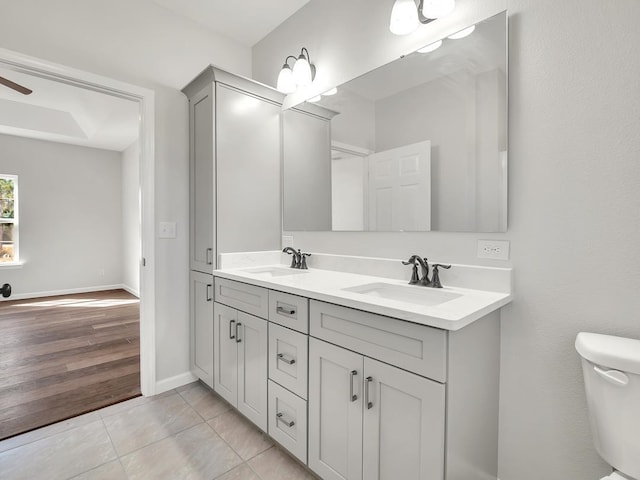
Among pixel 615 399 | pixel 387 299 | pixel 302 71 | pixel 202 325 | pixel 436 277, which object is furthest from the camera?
pixel 202 325

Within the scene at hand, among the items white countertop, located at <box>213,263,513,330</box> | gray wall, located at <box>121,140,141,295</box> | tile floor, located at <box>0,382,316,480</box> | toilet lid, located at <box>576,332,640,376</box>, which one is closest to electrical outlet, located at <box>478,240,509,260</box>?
white countertop, located at <box>213,263,513,330</box>

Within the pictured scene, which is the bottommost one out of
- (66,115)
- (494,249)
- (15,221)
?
(494,249)

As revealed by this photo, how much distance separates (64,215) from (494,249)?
6.50 meters

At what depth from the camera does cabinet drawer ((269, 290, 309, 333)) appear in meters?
1.44

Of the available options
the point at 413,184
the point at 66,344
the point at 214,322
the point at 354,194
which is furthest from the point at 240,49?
the point at 66,344

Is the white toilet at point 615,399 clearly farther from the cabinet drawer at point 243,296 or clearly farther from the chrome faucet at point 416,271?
the cabinet drawer at point 243,296

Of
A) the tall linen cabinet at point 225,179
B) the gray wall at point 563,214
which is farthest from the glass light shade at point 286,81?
the gray wall at point 563,214

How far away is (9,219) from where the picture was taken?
16.8 feet

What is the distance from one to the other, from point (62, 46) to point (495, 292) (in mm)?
2589

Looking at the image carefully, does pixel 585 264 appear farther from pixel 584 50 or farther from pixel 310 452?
pixel 310 452

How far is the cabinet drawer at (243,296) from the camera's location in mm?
1675

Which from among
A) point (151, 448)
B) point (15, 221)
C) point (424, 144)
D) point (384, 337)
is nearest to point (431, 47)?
point (424, 144)

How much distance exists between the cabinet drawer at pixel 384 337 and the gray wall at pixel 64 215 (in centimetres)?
592

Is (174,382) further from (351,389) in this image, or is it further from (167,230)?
(351,389)
